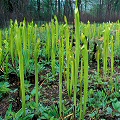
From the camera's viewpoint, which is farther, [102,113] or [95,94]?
[95,94]

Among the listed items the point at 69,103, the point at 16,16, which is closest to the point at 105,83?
the point at 69,103

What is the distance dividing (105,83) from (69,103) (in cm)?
30

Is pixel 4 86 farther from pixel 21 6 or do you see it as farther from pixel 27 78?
pixel 21 6

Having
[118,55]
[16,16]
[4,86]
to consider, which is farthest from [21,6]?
[4,86]

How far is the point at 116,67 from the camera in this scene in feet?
5.27

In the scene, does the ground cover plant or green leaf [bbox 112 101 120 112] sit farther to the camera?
green leaf [bbox 112 101 120 112]

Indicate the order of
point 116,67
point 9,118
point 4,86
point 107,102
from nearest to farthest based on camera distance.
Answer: point 9,118 → point 107,102 → point 4,86 → point 116,67

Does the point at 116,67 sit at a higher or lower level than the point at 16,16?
lower

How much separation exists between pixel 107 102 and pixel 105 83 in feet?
0.75

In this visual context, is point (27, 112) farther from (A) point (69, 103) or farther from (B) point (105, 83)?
(B) point (105, 83)

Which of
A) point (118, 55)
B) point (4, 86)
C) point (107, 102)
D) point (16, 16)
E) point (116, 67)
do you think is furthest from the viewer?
point (16, 16)

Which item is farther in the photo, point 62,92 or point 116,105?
point 62,92

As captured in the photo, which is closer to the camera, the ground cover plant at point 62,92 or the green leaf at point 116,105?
the ground cover plant at point 62,92

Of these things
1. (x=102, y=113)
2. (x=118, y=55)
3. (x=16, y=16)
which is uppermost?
(x=16, y=16)
